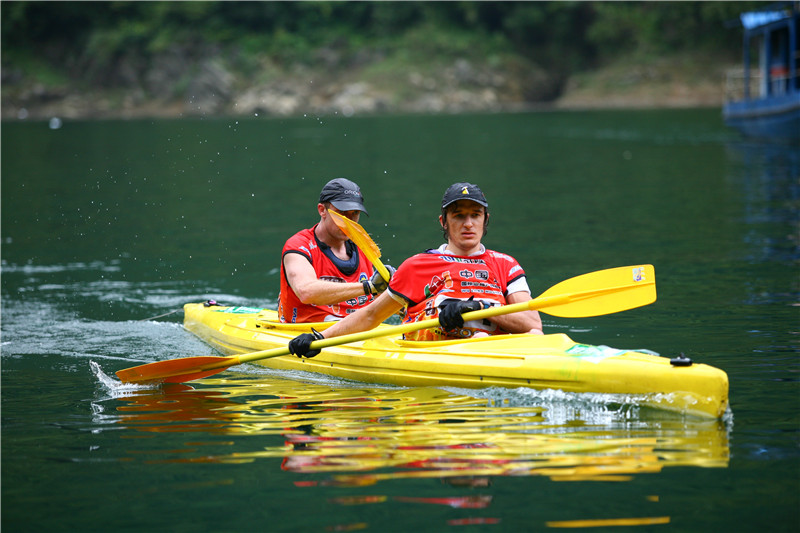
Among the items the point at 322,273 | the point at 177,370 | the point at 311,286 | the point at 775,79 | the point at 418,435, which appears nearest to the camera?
the point at 418,435

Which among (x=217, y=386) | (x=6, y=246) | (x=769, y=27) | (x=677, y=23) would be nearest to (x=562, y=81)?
(x=677, y=23)

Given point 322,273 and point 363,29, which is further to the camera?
point 363,29

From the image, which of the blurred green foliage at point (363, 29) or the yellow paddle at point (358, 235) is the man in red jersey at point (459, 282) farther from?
the blurred green foliage at point (363, 29)

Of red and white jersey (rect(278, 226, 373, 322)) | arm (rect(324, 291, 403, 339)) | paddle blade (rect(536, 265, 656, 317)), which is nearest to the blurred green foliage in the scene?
red and white jersey (rect(278, 226, 373, 322))

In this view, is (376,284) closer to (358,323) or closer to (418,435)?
(358,323)

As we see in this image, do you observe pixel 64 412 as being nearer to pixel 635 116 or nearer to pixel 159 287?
pixel 159 287

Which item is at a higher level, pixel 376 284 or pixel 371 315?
pixel 376 284

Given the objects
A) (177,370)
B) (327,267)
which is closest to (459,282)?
(327,267)

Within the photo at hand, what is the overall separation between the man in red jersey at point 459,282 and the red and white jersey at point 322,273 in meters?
1.08

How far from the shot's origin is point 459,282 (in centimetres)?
679

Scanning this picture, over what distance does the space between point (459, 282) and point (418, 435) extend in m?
1.32

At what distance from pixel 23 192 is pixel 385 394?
688 inches

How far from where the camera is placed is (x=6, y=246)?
15523mm

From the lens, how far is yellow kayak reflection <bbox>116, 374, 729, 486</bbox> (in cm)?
529
